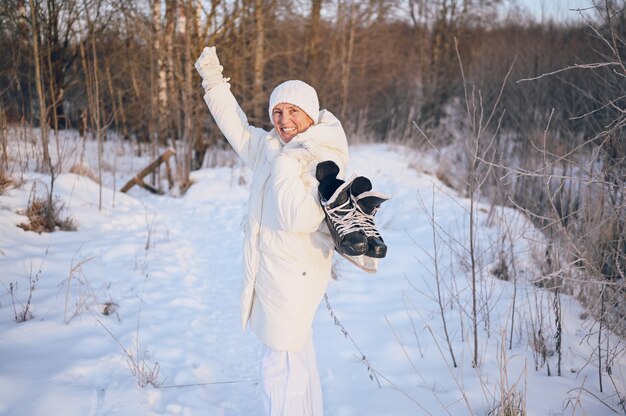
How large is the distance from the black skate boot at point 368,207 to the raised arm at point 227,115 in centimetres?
84

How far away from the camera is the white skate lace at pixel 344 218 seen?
1539 millimetres

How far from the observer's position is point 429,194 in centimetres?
753

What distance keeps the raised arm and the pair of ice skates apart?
0.76m

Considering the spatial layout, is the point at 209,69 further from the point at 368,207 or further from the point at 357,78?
the point at 357,78

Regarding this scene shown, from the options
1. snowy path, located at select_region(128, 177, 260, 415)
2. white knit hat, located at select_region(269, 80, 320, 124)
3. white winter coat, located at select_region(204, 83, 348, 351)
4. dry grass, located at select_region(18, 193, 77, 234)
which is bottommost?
snowy path, located at select_region(128, 177, 260, 415)

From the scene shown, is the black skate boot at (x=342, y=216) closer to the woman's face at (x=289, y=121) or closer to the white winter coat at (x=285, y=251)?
the white winter coat at (x=285, y=251)

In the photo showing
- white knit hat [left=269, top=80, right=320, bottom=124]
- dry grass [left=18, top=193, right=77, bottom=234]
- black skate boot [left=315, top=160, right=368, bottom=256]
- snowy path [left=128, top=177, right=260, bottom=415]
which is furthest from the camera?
dry grass [left=18, top=193, right=77, bottom=234]

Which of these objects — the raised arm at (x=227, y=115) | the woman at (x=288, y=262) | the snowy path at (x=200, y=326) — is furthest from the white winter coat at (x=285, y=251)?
the snowy path at (x=200, y=326)

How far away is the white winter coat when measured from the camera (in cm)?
182

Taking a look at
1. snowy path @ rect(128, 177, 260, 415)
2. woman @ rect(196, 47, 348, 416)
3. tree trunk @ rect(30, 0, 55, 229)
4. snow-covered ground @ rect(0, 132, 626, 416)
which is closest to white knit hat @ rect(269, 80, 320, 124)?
woman @ rect(196, 47, 348, 416)

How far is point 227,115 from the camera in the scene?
2.27 m

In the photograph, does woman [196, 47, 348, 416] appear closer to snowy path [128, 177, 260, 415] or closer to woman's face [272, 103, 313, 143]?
woman's face [272, 103, 313, 143]

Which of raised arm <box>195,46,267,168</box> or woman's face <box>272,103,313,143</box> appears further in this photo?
raised arm <box>195,46,267,168</box>

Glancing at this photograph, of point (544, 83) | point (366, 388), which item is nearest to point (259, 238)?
point (366, 388)
